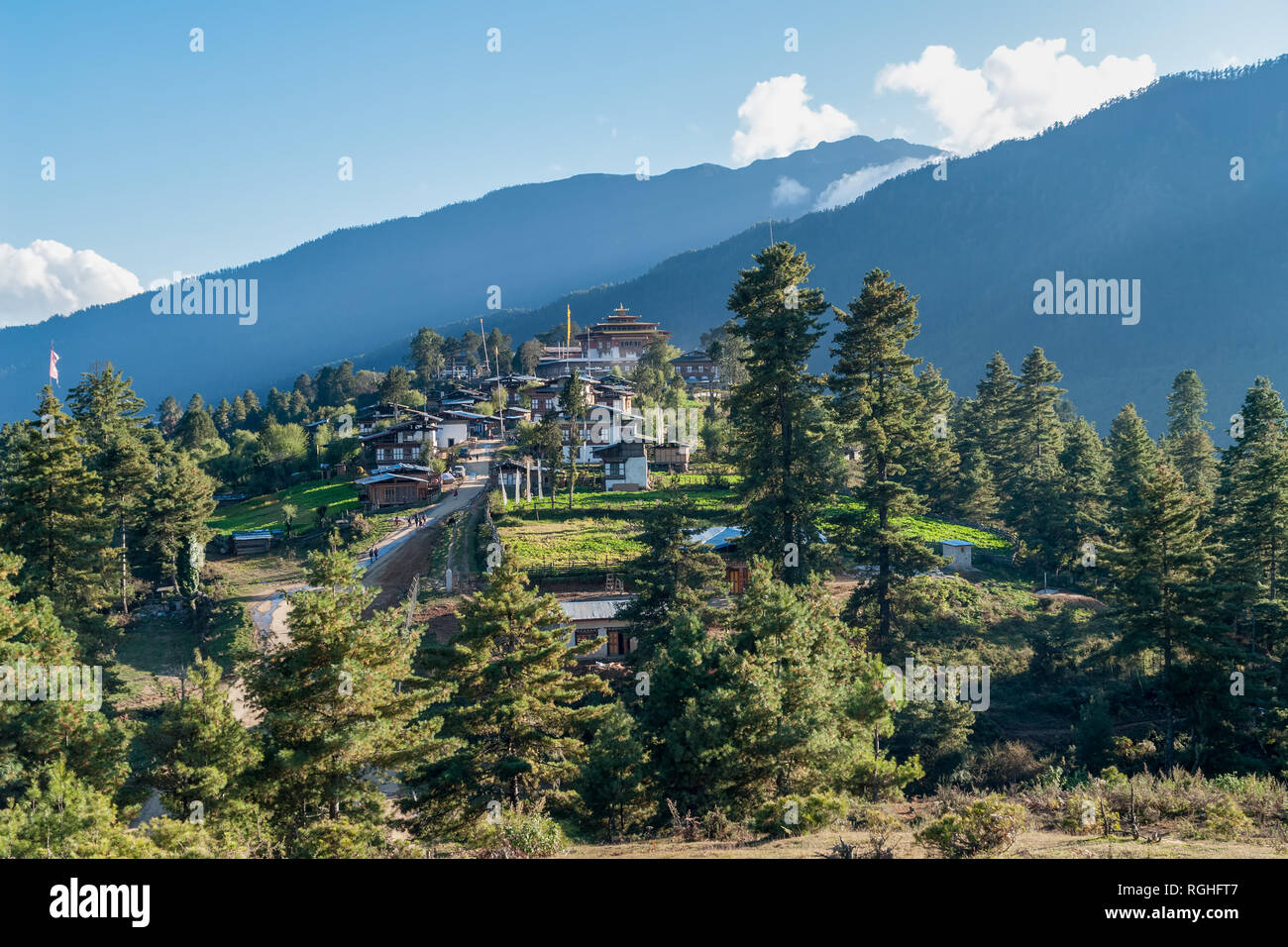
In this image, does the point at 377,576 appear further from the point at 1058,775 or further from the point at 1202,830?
the point at 1202,830

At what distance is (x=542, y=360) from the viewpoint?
115m

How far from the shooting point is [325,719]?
1548 cm

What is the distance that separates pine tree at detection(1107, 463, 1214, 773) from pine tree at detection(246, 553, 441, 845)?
25.7m

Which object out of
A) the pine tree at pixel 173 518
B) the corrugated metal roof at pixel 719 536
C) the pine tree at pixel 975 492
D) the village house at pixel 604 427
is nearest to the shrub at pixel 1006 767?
the corrugated metal roof at pixel 719 536

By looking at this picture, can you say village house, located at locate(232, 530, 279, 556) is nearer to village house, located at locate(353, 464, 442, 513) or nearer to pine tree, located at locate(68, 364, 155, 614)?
village house, located at locate(353, 464, 442, 513)

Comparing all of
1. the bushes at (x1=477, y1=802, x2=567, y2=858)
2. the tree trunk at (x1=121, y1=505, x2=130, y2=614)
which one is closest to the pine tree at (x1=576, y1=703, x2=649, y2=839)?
the bushes at (x1=477, y1=802, x2=567, y2=858)

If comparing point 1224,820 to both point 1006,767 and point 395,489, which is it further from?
point 395,489

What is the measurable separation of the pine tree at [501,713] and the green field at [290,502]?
4407 centimetres

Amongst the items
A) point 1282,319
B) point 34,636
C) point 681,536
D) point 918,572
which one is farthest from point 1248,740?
point 1282,319

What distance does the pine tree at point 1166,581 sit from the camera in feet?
87.6

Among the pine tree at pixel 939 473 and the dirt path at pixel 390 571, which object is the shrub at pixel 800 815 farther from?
the pine tree at pixel 939 473

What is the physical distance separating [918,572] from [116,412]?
56.9m

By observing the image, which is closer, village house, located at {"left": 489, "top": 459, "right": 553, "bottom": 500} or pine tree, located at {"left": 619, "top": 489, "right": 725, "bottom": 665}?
pine tree, located at {"left": 619, "top": 489, "right": 725, "bottom": 665}

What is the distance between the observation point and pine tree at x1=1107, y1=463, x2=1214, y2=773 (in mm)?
26703
